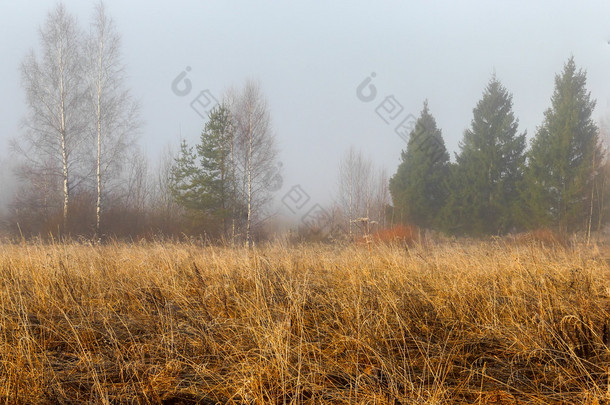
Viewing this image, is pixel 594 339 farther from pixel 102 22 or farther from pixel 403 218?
pixel 403 218

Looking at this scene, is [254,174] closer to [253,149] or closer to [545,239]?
[253,149]

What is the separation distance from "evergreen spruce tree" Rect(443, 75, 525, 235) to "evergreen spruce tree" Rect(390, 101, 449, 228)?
116 centimetres

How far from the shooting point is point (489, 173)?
19281 mm

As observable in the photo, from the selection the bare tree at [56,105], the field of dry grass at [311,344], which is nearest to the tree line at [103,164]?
the bare tree at [56,105]

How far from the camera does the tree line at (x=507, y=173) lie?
16.4 meters

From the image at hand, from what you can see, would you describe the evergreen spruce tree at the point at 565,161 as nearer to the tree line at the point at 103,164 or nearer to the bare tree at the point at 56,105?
the tree line at the point at 103,164

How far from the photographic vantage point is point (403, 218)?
21.4 meters

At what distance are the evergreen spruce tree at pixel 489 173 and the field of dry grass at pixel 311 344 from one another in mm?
17161

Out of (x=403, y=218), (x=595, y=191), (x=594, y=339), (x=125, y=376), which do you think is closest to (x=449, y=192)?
(x=403, y=218)

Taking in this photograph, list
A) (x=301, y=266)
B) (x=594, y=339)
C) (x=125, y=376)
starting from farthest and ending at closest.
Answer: (x=301, y=266), (x=594, y=339), (x=125, y=376)

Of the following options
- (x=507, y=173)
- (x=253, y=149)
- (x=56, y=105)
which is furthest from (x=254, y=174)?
(x=507, y=173)

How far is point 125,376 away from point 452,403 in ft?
5.59

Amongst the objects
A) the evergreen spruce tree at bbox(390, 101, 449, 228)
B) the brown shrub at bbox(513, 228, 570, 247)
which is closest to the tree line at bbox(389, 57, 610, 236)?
the evergreen spruce tree at bbox(390, 101, 449, 228)

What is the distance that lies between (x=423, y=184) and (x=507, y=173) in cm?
459
